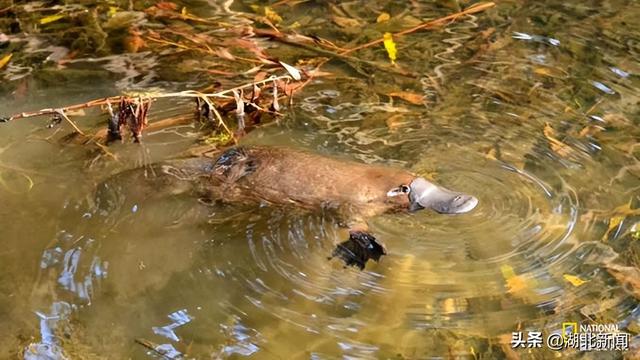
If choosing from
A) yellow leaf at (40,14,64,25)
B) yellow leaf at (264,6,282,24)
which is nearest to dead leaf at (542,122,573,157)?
yellow leaf at (264,6,282,24)

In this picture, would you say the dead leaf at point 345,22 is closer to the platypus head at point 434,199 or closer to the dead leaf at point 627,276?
the platypus head at point 434,199

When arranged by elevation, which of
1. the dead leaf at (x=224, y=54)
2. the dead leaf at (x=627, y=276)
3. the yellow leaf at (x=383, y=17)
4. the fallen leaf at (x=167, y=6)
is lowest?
the dead leaf at (x=627, y=276)

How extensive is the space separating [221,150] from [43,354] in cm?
126

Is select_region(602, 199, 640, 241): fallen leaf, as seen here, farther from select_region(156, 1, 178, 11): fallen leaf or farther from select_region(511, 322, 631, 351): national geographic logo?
select_region(156, 1, 178, 11): fallen leaf

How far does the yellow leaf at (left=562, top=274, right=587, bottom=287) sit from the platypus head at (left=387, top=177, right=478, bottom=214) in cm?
45

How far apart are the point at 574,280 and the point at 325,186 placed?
0.95m

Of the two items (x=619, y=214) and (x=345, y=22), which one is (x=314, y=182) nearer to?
(x=619, y=214)

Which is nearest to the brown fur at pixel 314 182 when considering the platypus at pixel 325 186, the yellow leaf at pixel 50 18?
the platypus at pixel 325 186

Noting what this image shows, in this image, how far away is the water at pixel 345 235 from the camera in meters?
2.45

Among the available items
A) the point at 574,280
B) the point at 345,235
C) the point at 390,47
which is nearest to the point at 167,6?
the point at 390,47

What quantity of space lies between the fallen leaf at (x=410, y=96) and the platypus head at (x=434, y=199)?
910 millimetres

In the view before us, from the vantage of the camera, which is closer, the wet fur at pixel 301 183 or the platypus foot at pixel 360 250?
the platypus foot at pixel 360 250

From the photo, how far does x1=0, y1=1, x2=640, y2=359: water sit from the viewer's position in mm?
2447

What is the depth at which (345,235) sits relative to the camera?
2.83m
